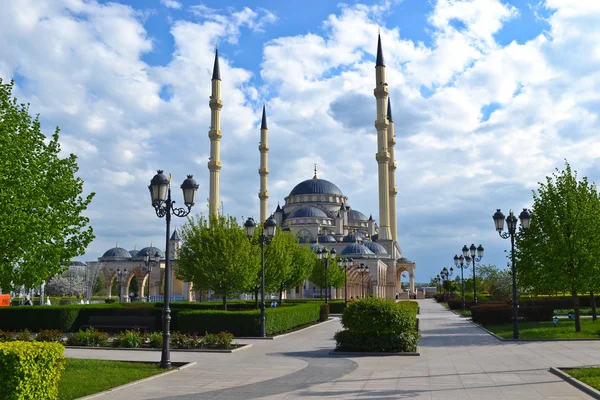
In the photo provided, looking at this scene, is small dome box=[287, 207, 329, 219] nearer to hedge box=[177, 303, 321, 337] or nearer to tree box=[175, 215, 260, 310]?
tree box=[175, 215, 260, 310]

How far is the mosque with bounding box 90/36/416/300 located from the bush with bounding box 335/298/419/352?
123 ft

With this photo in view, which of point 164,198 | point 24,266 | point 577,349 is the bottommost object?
point 577,349

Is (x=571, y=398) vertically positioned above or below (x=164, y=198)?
below

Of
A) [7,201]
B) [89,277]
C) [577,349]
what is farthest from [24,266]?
[89,277]

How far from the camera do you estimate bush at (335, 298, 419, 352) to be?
1614 centimetres

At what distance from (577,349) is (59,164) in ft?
53.4

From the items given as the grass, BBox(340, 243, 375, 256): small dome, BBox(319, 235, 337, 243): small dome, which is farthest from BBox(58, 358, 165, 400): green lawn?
BBox(319, 235, 337, 243): small dome

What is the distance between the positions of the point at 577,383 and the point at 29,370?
9.19 m

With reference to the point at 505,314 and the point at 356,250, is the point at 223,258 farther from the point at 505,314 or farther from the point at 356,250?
the point at 356,250

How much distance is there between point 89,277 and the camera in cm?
8119

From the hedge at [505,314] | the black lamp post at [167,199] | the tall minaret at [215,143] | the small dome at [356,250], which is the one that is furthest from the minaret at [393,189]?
the black lamp post at [167,199]

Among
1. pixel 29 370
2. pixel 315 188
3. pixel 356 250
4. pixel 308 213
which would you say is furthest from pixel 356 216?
pixel 29 370

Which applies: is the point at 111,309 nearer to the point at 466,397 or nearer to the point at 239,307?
the point at 239,307

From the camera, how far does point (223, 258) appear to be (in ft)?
85.0
